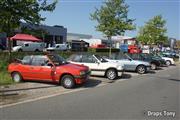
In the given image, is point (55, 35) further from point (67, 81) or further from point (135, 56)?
point (67, 81)

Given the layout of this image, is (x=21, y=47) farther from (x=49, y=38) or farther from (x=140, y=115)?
(x=140, y=115)

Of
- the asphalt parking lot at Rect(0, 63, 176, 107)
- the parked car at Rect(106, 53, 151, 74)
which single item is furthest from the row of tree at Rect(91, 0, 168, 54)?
the asphalt parking lot at Rect(0, 63, 176, 107)

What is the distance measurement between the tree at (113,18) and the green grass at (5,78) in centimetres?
1720

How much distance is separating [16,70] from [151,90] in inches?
259

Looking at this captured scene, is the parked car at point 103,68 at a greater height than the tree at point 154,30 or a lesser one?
lesser

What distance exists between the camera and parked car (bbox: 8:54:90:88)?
14292 millimetres

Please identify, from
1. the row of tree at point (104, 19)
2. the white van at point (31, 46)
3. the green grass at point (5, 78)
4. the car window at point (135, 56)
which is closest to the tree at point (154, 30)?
the row of tree at point (104, 19)

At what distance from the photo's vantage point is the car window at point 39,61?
14872mm

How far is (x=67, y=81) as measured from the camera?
14.3 metres

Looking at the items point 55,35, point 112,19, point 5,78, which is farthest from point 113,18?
point 55,35

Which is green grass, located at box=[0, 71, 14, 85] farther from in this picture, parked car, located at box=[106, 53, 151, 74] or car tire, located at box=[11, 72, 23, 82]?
parked car, located at box=[106, 53, 151, 74]

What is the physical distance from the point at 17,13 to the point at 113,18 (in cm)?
1615

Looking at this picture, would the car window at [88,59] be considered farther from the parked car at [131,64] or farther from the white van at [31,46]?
the white van at [31,46]

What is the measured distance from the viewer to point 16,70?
15.4 metres
